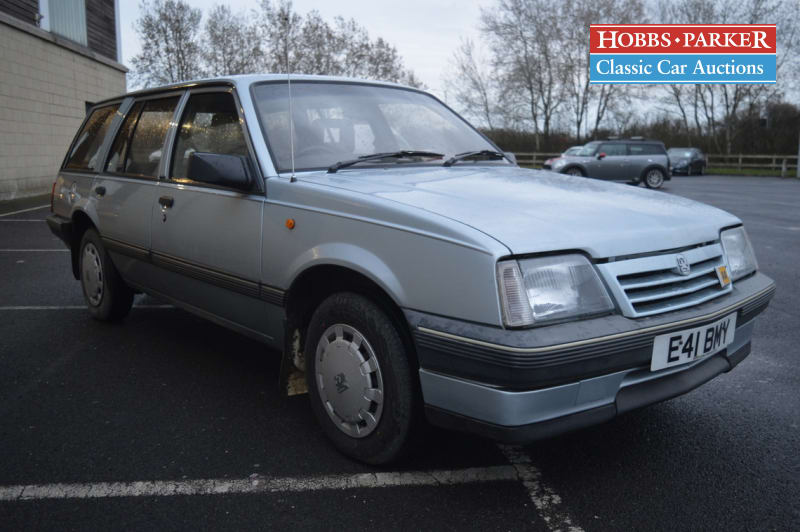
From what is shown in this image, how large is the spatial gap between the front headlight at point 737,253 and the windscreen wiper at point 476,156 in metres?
1.31

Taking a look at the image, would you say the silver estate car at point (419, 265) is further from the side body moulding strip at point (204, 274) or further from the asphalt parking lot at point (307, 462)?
the asphalt parking lot at point (307, 462)

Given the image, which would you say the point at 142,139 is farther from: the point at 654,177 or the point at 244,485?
the point at 654,177

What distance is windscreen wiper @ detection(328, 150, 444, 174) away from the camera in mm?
3029

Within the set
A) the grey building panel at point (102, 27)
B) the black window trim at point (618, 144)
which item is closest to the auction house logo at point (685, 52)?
the black window trim at point (618, 144)

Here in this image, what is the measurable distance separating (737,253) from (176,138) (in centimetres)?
293

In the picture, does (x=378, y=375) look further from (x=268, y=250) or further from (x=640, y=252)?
(x=640, y=252)

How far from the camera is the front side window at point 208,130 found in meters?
3.22

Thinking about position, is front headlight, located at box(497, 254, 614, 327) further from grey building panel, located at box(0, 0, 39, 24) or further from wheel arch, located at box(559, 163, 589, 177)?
wheel arch, located at box(559, 163, 589, 177)

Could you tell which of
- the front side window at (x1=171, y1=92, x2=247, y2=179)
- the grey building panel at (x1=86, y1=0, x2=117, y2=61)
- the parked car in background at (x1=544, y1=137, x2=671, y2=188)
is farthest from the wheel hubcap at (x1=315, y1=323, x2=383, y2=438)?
the parked car in background at (x1=544, y1=137, x2=671, y2=188)

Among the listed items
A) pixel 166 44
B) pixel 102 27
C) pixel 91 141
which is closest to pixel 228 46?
pixel 166 44

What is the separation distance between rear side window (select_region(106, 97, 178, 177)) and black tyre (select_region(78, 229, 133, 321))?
1.95 feet

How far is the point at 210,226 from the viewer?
325cm

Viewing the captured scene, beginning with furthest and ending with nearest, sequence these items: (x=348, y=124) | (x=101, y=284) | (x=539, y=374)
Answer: (x=101, y=284) → (x=348, y=124) → (x=539, y=374)

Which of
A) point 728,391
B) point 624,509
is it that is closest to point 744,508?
point 624,509
